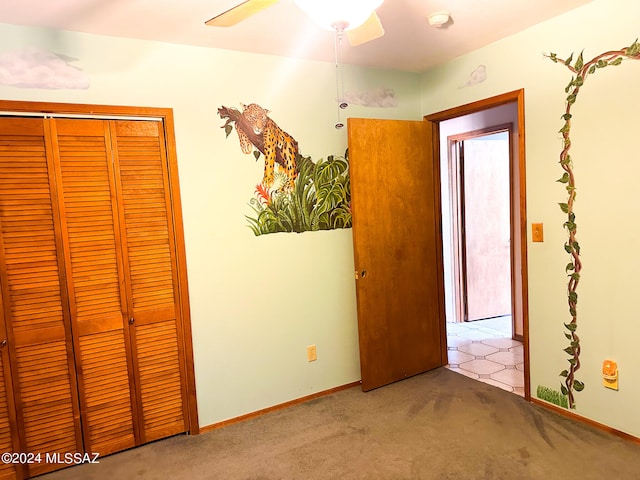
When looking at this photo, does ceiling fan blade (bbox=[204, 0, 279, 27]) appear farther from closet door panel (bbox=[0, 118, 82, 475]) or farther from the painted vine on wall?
the painted vine on wall

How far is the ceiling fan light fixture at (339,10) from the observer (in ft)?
4.52

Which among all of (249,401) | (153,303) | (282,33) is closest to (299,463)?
(249,401)

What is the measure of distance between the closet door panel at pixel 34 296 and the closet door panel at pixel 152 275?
0.36 m

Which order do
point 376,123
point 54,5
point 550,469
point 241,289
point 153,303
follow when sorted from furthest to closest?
point 376,123 → point 241,289 → point 153,303 → point 550,469 → point 54,5

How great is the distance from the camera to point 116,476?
234cm

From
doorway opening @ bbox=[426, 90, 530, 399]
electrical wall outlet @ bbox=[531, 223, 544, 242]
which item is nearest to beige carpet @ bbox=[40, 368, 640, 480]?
electrical wall outlet @ bbox=[531, 223, 544, 242]

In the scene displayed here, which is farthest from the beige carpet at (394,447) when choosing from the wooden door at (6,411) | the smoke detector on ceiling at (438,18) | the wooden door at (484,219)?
the smoke detector on ceiling at (438,18)

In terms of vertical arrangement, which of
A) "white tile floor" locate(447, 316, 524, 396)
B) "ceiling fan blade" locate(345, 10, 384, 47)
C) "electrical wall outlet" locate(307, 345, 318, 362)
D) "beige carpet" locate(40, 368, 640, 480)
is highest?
"ceiling fan blade" locate(345, 10, 384, 47)

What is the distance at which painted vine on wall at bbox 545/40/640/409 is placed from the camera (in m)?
2.47

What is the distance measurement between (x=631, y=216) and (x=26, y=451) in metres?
3.40

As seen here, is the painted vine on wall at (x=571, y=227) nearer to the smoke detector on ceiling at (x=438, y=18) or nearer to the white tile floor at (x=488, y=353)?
the white tile floor at (x=488, y=353)

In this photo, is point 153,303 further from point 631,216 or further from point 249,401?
point 631,216

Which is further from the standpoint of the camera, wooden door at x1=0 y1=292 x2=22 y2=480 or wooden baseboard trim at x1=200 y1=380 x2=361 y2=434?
Answer: wooden baseboard trim at x1=200 y1=380 x2=361 y2=434

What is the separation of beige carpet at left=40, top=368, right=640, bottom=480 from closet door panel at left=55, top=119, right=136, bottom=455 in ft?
0.85
